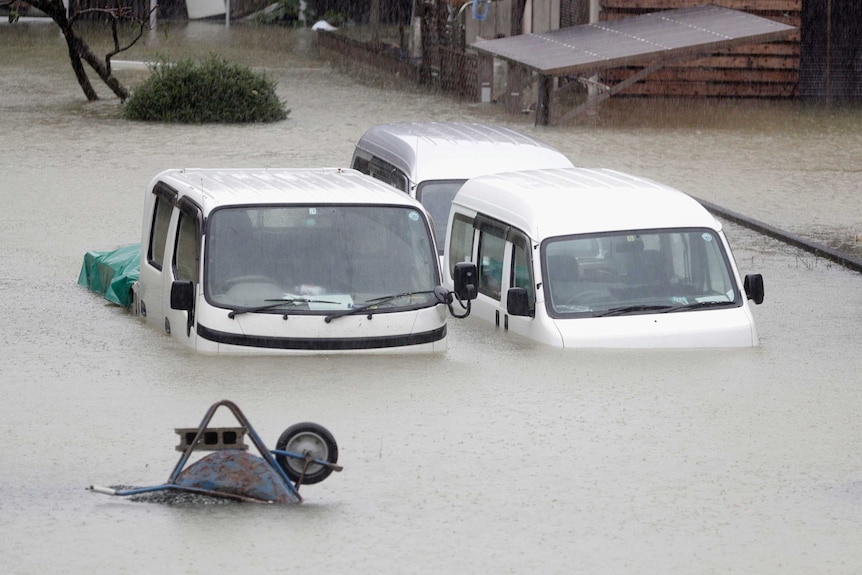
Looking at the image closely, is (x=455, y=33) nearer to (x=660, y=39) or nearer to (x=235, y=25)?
(x=660, y=39)

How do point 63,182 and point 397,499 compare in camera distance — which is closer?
point 397,499

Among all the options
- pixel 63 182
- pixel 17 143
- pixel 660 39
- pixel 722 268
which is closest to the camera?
pixel 722 268

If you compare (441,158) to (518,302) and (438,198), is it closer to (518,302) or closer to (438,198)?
(438,198)

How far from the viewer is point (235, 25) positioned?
51906 mm

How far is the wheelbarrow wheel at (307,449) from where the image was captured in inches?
286

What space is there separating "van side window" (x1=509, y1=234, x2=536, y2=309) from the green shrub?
1706 cm

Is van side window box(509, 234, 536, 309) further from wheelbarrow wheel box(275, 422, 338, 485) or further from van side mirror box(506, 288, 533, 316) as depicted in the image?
wheelbarrow wheel box(275, 422, 338, 485)

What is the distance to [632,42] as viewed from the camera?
2802 centimetres

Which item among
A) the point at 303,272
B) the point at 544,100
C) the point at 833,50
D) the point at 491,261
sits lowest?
the point at 544,100

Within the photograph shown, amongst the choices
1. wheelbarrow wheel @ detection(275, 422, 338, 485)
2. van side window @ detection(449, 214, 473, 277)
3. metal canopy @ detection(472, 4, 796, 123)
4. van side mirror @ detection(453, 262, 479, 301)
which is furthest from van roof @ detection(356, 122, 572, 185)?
metal canopy @ detection(472, 4, 796, 123)

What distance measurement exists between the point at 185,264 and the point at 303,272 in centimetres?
98

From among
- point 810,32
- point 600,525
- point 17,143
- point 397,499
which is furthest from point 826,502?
point 810,32

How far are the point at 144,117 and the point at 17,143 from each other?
346 cm

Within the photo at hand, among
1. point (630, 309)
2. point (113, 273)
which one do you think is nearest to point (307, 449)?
point (630, 309)
